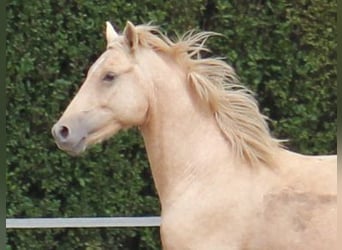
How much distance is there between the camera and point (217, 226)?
316 cm

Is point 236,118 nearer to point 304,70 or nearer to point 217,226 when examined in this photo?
point 217,226

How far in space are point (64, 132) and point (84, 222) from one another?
67.1 inches

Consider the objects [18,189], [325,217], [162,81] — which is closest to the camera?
[325,217]

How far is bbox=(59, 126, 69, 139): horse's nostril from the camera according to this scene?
319 cm

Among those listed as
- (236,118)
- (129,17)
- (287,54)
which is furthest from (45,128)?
(236,118)

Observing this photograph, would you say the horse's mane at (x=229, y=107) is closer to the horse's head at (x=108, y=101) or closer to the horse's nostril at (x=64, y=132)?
the horse's head at (x=108, y=101)

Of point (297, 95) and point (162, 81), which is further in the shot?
point (297, 95)

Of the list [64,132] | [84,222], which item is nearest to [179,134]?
[64,132]

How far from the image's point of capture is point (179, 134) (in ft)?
11.1

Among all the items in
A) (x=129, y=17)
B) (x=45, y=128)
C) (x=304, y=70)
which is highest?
(x=129, y=17)

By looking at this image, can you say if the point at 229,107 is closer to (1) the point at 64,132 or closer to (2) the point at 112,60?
(2) the point at 112,60

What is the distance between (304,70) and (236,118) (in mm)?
1776

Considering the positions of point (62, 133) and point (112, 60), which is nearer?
point (62, 133)

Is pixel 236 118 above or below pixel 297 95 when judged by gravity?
above
